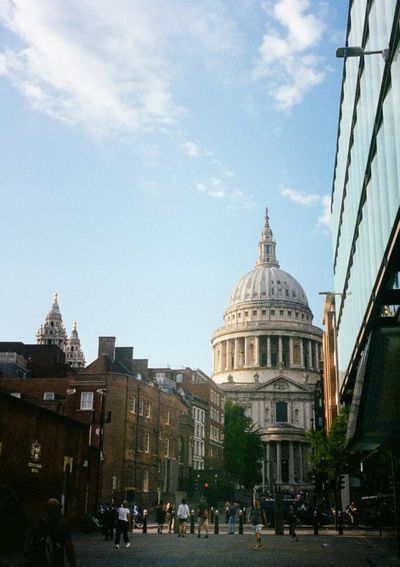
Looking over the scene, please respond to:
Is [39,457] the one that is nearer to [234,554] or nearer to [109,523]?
[109,523]

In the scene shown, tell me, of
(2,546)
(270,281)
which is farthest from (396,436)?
(270,281)

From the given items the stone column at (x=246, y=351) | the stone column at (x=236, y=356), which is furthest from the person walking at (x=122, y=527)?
the stone column at (x=236, y=356)

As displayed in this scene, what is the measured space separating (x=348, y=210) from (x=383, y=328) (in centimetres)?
1258

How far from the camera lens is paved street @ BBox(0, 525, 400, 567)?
1831 centimetres

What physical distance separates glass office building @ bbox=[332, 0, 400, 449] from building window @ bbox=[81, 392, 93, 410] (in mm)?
28453

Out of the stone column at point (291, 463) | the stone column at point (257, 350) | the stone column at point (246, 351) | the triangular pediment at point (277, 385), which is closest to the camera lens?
the stone column at point (291, 463)

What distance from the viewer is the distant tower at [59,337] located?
151375 millimetres

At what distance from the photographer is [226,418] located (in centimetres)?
10500

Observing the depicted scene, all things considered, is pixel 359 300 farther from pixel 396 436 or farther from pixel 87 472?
pixel 87 472

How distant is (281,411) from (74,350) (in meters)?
53.3

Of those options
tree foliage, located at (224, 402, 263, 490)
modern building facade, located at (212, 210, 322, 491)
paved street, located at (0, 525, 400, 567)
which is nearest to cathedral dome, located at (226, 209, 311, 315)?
modern building facade, located at (212, 210, 322, 491)

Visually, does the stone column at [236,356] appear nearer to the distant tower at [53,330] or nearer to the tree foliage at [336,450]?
the distant tower at [53,330]

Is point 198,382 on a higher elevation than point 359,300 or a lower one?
higher

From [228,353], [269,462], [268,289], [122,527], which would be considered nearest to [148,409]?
[122,527]
